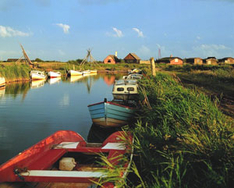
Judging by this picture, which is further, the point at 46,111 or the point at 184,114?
the point at 46,111

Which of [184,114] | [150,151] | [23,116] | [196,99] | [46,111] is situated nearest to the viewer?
[150,151]

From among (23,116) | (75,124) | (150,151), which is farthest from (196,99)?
(23,116)

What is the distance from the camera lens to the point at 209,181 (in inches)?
145

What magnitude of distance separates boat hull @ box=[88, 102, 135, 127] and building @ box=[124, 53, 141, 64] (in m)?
88.9

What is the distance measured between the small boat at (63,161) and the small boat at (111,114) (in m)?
3.15

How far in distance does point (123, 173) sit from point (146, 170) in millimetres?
802

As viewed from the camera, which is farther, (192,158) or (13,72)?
(13,72)

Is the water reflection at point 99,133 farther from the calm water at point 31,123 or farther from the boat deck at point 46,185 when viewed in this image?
the boat deck at point 46,185

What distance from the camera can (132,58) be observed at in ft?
329

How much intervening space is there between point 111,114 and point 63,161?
Result: 17.4 feet

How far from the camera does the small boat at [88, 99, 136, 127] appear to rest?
11.2 m

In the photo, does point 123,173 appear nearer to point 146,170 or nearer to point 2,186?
point 146,170

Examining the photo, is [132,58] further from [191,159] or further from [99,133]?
[191,159]

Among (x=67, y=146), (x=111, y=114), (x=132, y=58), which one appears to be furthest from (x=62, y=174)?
(x=132, y=58)
